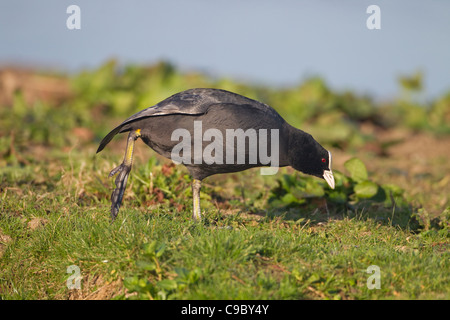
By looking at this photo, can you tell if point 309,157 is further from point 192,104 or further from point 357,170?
point 357,170

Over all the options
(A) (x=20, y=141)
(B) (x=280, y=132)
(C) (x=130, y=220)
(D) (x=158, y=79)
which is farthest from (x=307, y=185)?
(D) (x=158, y=79)

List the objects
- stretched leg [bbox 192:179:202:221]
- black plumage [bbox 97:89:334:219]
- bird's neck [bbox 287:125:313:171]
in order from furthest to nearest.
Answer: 1. bird's neck [bbox 287:125:313:171]
2. stretched leg [bbox 192:179:202:221]
3. black plumage [bbox 97:89:334:219]

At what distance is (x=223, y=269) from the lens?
13.2 ft

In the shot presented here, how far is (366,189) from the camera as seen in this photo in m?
6.57

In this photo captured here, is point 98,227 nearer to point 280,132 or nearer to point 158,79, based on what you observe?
point 280,132

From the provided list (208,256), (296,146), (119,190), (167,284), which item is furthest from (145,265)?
(296,146)

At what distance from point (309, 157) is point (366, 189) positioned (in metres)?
1.41

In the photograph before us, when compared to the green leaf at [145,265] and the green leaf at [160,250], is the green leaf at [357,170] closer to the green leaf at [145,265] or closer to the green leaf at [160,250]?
the green leaf at [160,250]

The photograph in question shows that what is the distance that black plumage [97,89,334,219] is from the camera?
4938mm

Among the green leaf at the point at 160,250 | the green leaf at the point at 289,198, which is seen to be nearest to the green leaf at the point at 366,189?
the green leaf at the point at 289,198

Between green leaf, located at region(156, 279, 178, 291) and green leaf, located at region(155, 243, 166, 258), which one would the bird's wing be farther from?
green leaf, located at region(156, 279, 178, 291)

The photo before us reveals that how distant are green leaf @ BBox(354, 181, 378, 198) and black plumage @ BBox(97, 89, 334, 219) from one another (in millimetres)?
1661

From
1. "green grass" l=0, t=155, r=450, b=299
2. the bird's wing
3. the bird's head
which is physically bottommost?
"green grass" l=0, t=155, r=450, b=299

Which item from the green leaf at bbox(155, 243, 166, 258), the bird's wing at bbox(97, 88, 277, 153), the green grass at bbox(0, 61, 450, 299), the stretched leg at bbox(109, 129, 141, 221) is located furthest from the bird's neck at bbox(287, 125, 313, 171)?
the green leaf at bbox(155, 243, 166, 258)
